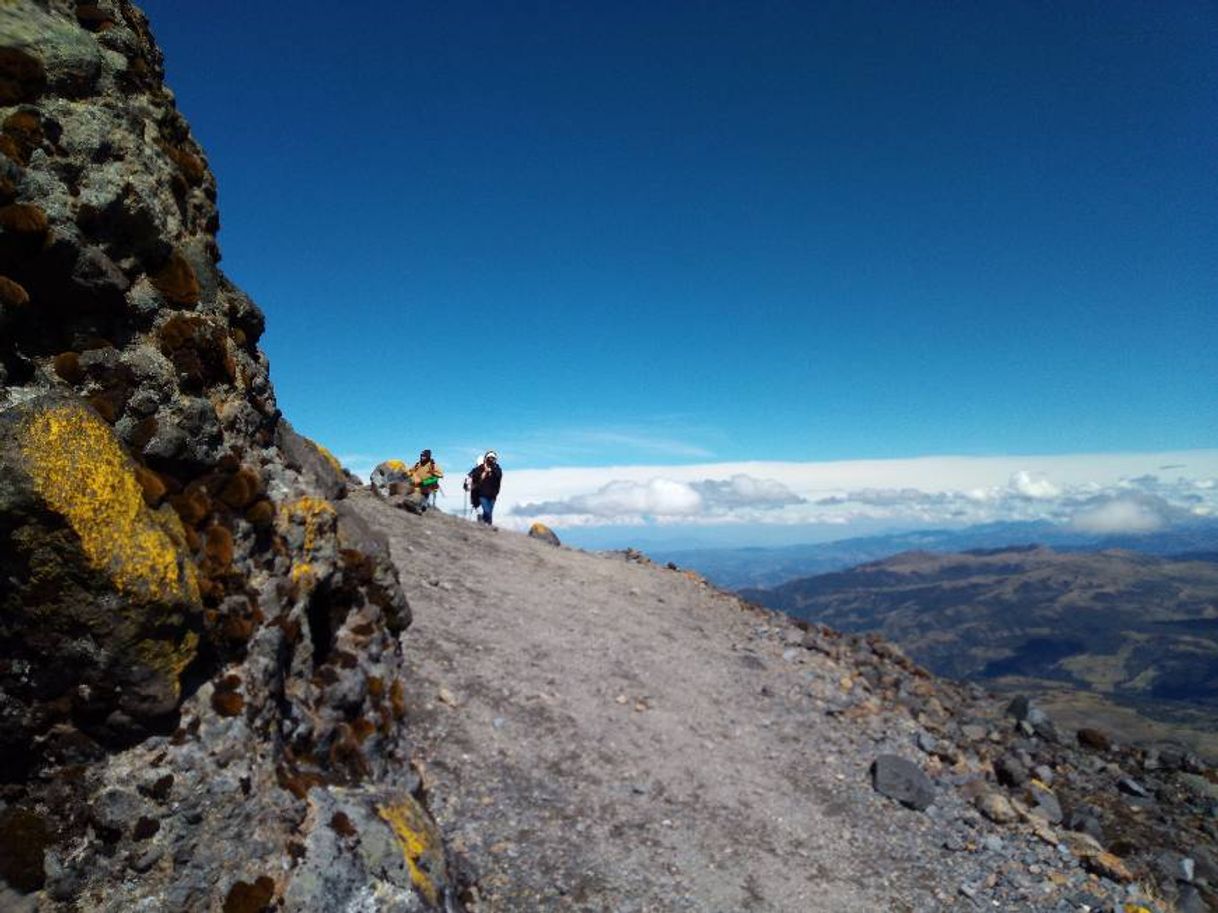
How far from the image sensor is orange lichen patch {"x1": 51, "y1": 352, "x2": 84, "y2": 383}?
7.76 meters

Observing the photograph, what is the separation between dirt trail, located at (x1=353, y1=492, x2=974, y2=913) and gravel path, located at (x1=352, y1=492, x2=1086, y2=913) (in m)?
0.05

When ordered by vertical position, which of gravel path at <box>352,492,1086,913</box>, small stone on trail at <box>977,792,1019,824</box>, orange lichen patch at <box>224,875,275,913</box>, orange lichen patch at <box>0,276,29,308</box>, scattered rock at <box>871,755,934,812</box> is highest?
orange lichen patch at <box>0,276,29,308</box>

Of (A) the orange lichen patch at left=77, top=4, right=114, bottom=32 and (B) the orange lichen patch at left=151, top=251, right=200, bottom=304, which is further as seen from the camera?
(B) the orange lichen patch at left=151, top=251, right=200, bottom=304

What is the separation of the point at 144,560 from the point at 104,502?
72cm

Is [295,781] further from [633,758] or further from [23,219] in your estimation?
[633,758]

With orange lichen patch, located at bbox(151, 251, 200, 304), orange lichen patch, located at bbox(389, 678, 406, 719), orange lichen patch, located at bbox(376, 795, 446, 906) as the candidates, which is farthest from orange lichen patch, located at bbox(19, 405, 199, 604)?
orange lichen patch, located at bbox(389, 678, 406, 719)

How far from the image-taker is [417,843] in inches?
375

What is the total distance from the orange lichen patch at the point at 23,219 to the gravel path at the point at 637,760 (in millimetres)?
11548

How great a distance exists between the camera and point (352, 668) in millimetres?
11578

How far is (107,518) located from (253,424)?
3595 millimetres

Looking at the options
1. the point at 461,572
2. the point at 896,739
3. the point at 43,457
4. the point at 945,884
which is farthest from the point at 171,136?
the point at 896,739

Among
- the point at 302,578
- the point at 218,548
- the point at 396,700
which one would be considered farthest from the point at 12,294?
the point at 396,700

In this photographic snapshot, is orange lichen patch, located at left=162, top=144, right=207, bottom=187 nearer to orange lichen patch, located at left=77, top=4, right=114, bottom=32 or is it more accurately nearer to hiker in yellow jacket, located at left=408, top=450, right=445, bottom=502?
orange lichen patch, located at left=77, top=4, right=114, bottom=32

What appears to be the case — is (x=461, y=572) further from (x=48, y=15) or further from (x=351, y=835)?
(x=48, y=15)
